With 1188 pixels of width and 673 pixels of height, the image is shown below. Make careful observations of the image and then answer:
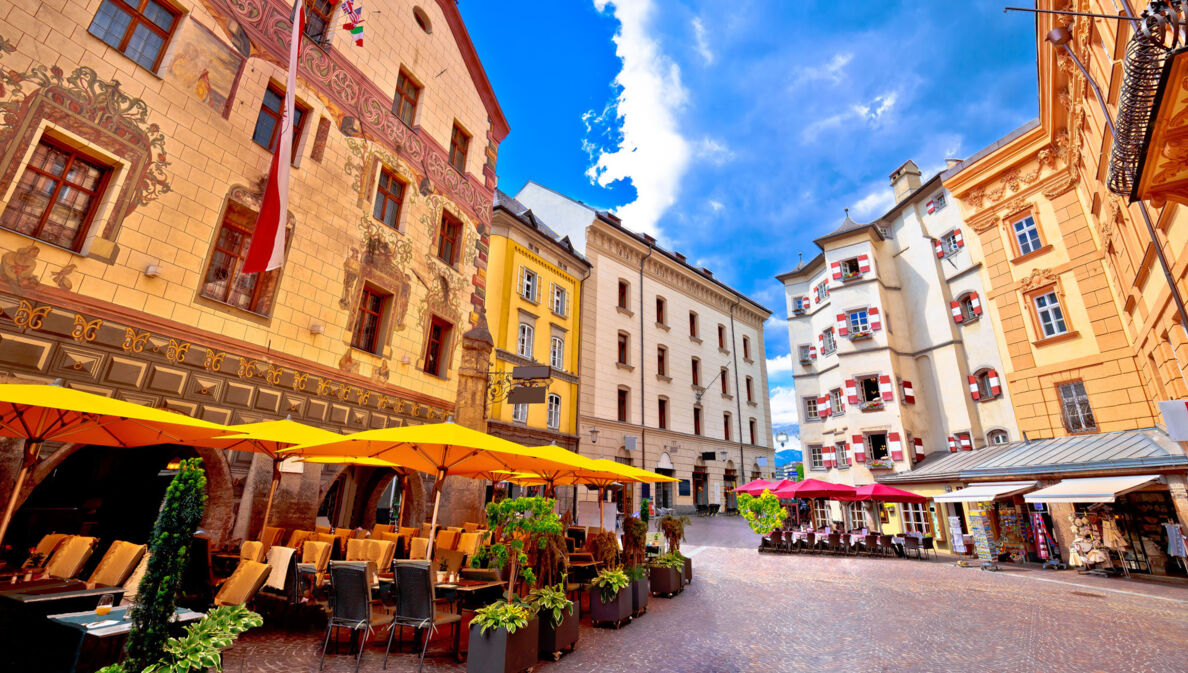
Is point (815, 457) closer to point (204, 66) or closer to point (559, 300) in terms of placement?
point (559, 300)

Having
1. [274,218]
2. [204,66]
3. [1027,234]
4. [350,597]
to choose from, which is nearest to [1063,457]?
[1027,234]

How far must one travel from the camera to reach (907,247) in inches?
957

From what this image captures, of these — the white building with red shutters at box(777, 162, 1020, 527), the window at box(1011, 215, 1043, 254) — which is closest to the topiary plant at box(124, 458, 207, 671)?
the window at box(1011, 215, 1043, 254)

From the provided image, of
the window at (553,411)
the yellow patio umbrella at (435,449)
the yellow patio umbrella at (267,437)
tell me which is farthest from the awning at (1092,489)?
the window at (553,411)

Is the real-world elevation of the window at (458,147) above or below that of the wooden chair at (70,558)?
above

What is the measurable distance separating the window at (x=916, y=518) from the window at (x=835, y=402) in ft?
17.5

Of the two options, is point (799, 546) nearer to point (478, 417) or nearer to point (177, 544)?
point (478, 417)

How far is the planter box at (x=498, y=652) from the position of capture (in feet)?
16.5

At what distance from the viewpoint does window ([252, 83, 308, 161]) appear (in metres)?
9.87

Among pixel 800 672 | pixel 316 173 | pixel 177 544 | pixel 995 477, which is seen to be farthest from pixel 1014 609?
pixel 316 173

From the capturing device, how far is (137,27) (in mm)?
8062

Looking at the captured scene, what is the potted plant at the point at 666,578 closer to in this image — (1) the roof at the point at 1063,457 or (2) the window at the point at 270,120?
(2) the window at the point at 270,120

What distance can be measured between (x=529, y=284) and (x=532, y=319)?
5.89 feet

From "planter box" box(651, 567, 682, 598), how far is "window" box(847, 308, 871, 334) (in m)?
18.0
